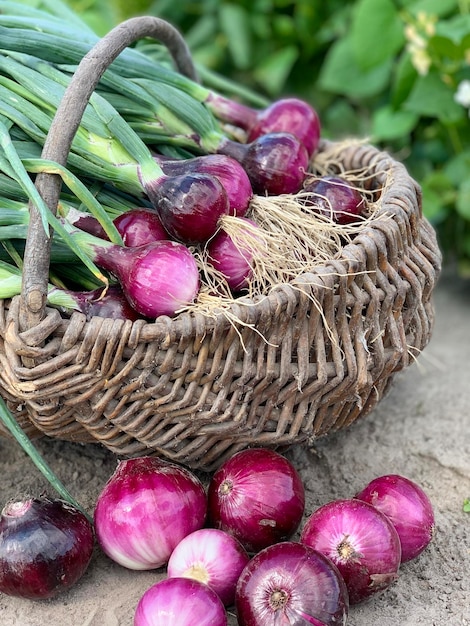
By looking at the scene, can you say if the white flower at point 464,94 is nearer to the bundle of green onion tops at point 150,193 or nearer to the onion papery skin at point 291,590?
the bundle of green onion tops at point 150,193

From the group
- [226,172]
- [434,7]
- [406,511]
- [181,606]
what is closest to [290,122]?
[226,172]

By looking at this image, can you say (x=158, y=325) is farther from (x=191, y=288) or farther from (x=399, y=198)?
(x=399, y=198)

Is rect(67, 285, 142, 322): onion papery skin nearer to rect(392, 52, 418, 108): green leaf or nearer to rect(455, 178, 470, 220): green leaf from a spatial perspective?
rect(455, 178, 470, 220): green leaf

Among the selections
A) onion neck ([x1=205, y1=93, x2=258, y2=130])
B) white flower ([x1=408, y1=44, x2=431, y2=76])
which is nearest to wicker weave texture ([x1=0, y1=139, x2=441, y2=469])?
onion neck ([x1=205, y1=93, x2=258, y2=130])

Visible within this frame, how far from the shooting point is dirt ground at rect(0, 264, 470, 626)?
143 centimetres

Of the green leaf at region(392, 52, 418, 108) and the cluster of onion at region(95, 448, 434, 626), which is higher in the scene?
the green leaf at region(392, 52, 418, 108)

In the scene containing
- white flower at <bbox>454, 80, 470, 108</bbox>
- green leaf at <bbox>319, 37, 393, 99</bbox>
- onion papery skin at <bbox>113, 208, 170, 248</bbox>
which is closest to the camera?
onion papery skin at <bbox>113, 208, 170, 248</bbox>

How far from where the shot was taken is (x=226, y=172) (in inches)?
63.5

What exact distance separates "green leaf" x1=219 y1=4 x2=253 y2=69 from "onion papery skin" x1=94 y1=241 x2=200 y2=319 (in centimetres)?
273

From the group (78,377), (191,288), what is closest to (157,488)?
(78,377)

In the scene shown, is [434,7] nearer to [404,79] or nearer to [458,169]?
[404,79]

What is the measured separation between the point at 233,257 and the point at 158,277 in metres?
0.19

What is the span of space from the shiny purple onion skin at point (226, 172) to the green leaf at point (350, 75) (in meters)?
1.75

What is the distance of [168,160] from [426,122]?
76.4 inches
